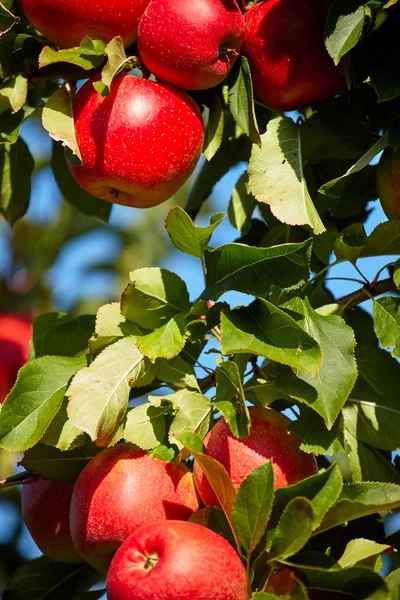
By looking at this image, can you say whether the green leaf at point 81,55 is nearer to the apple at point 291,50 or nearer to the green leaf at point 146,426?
the apple at point 291,50

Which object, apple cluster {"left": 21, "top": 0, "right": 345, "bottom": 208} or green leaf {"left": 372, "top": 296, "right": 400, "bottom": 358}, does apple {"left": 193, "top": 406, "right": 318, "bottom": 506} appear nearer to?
green leaf {"left": 372, "top": 296, "right": 400, "bottom": 358}

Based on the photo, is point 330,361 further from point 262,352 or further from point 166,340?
point 166,340

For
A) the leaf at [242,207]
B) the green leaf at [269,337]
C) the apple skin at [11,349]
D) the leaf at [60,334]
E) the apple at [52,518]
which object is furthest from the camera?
the apple skin at [11,349]

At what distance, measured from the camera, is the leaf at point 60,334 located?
1.67 m

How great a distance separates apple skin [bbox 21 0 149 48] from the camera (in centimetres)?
143

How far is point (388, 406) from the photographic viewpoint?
1464 millimetres

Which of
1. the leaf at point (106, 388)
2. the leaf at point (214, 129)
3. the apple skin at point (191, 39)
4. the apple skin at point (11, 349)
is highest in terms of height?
the apple skin at point (191, 39)

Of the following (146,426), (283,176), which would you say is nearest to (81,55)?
(283,176)

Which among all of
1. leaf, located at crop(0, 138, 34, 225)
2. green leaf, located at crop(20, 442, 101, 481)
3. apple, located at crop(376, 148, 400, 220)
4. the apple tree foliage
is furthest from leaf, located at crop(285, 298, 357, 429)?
leaf, located at crop(0, 138, 34, 225)

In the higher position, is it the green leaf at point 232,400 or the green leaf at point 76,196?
the green leaf at point 232,400

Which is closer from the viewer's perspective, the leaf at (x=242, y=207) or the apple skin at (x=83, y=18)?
the apple skin at (x=83, y=18)

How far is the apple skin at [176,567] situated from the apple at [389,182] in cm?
62

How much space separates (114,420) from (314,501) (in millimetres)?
342

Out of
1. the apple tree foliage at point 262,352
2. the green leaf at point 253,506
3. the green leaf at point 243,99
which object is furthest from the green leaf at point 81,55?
the green leaf at point 253,506
